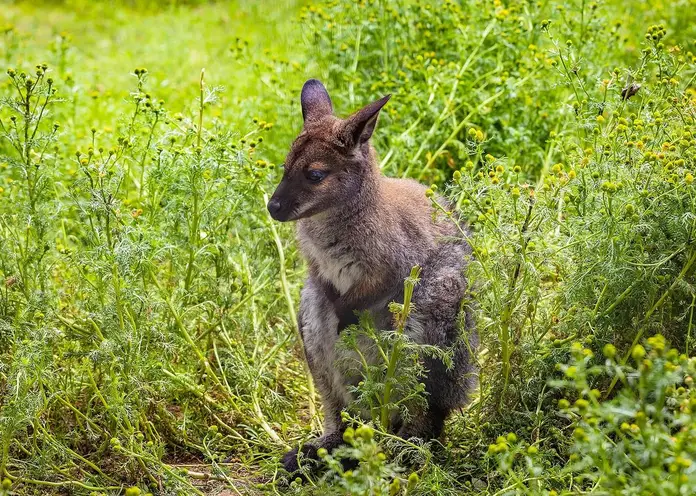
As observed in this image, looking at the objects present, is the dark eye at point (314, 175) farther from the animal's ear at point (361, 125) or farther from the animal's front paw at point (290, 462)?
the animal's front paw at point (290, 462)

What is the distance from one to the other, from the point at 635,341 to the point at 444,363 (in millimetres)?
811

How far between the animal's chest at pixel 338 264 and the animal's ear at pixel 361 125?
496 mm

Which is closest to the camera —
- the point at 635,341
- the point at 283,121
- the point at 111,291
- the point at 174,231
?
the point at 635,341

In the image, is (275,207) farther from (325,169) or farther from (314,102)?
(314,102)

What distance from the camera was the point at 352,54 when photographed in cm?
716

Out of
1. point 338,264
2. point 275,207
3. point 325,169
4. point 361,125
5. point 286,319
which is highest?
point 361,125

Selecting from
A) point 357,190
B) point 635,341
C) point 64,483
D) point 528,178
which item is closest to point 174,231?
point 357,190

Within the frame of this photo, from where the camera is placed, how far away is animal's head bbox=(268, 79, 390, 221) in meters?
4.44

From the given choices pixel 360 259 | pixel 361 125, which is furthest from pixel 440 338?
pixel 361 125

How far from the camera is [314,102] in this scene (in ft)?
15.9

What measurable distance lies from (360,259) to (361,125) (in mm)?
612

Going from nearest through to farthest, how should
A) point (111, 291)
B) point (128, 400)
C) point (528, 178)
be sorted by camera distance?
point (128, 400)
point (111, 291)
point (528, 178)

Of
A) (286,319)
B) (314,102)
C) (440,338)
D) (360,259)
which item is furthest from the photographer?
(286,319)

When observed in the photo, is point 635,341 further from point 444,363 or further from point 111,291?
point 111,291
